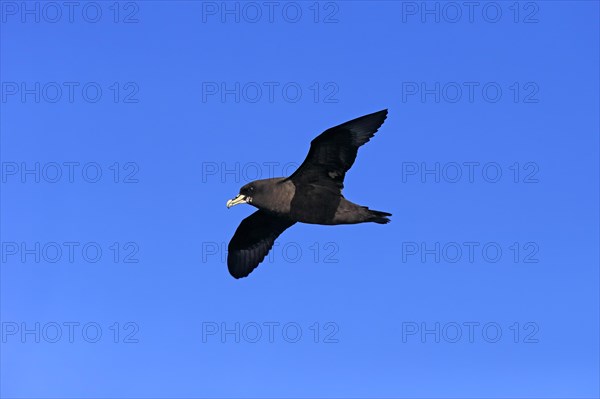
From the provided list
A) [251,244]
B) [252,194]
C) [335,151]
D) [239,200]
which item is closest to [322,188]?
[335,151]

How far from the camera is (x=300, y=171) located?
16.7m

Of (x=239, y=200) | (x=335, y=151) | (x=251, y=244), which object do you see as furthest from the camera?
(x=251, y=244)

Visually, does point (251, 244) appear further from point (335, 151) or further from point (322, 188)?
point (335, 151)

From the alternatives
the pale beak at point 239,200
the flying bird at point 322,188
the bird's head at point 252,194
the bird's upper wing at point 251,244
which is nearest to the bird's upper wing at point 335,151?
the flying bird at point 322,188

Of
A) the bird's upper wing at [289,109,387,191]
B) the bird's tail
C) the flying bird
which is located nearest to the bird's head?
the flying bird

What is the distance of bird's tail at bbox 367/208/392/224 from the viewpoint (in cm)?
1664

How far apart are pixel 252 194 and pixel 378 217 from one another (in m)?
2.30

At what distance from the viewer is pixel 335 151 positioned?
16578 millimetres

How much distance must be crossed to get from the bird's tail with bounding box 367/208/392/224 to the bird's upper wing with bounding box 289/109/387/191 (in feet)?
2.52

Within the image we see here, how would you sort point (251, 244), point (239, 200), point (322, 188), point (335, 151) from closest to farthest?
point (335, 151)
point (322, 188)
point (239, 200)
point (251, 244)

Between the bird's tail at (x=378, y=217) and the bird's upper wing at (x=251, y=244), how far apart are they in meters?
3.09

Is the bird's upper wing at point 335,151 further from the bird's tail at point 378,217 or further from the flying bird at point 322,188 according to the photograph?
the bird's tail at point 378,217

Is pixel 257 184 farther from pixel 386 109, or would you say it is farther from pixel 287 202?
pixel 386 109

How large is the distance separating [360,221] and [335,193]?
68cm
